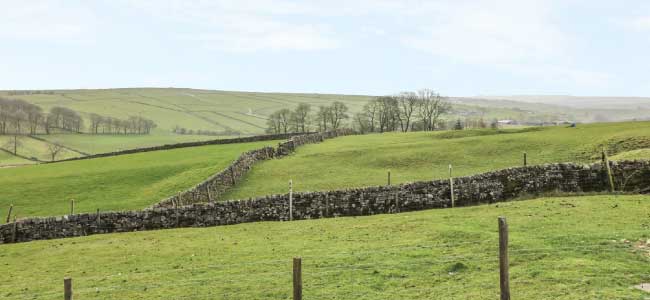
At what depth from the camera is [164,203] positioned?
3111 centimetres

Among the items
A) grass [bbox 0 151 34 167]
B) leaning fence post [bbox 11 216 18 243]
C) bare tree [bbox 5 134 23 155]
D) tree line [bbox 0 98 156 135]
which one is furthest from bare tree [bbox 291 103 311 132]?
leaning fence post [bbox 11 216 18 243]

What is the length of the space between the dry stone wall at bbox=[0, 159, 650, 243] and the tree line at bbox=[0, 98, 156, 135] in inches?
5172

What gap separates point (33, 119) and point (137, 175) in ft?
395

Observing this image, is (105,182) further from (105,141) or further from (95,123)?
(95,123)

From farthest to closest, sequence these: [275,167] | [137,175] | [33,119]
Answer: [33,119], [137,175], [275,167]

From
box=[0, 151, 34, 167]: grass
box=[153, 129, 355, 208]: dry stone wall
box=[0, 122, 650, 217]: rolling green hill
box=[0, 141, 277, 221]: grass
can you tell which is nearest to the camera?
box=[153, 129, 355, 208]: dry stone wall

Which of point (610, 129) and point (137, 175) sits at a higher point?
point (610, 129)

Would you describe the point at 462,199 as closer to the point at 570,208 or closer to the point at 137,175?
the point at 570,208

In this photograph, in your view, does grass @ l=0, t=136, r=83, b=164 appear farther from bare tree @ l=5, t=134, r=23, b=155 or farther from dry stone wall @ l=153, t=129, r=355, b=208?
dry stone wall @ l=153, t=129, r=355, b=208

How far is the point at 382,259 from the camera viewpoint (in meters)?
16.2

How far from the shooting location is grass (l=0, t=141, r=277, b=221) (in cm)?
4141

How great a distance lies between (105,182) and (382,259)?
131ft

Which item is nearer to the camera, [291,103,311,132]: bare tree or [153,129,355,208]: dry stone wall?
[153,129,355,208]: dry stone wall

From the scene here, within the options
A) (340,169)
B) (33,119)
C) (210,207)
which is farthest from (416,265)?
(33,119)
